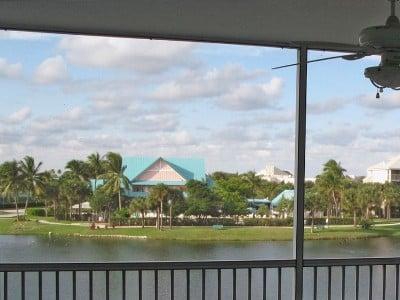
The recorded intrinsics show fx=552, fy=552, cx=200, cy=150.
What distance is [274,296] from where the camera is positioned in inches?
175

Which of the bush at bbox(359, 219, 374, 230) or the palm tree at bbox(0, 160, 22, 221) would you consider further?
the bush at bbox(359, 219, 374, 230)

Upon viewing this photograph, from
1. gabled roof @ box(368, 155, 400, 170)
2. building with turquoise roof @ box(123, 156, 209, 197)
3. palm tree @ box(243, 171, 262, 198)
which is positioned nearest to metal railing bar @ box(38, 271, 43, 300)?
building with turquoise roof @ box(123, 156, 209, 197)

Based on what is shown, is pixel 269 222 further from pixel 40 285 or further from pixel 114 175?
pixel 40 285

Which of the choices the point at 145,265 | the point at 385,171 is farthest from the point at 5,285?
the point at 385,171

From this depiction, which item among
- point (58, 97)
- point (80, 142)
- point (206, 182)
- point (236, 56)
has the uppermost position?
point (236, 56)

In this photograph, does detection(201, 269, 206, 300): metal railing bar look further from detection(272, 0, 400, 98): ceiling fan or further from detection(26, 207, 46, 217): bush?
detection(272, 0, 400, 98): ceiling fan

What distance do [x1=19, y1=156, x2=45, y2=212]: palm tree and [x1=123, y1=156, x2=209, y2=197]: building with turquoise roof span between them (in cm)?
66

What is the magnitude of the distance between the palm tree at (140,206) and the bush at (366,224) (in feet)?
5.92

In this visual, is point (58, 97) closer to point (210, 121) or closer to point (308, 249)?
point (210, 121)

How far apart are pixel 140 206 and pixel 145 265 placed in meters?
0.50

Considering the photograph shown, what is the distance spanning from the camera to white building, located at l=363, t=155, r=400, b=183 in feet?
15.5

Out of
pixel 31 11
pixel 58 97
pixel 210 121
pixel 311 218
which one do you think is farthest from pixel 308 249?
pixel 31 11

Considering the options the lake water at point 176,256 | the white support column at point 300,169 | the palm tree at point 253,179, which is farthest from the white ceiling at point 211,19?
the lake water at point 176,256

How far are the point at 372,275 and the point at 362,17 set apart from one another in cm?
216
